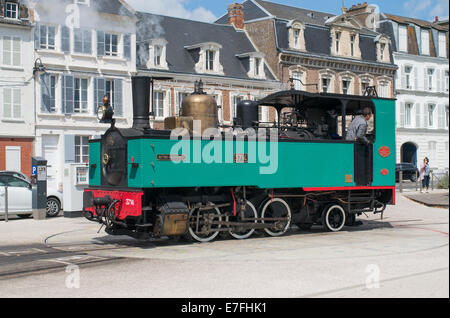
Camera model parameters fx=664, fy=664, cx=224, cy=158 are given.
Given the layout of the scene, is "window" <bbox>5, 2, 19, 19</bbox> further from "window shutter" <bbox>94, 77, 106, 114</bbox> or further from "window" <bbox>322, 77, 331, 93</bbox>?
"window" <bbox>322, 77, 331, 93</bbox>

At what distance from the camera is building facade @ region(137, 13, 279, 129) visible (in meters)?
34.7

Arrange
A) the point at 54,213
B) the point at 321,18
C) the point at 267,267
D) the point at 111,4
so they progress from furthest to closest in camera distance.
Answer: the point at 321,18 < the point at 111,4 < the point at 54,213 < the point at 267,267

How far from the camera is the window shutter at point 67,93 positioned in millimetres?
31000

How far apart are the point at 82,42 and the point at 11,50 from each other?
360cm

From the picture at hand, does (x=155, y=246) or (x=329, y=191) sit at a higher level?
(x=329, y=191)

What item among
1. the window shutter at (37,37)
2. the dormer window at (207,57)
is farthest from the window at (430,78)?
the window shutter at (37,37)

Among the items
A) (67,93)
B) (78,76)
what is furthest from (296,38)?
(67,93)

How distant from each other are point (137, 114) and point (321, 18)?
119 feet

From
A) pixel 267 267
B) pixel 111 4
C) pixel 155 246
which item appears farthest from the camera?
pixel 111 4

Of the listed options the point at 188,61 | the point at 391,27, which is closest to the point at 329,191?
the point at 188,61

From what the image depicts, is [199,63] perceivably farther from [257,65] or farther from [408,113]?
[408,113]
